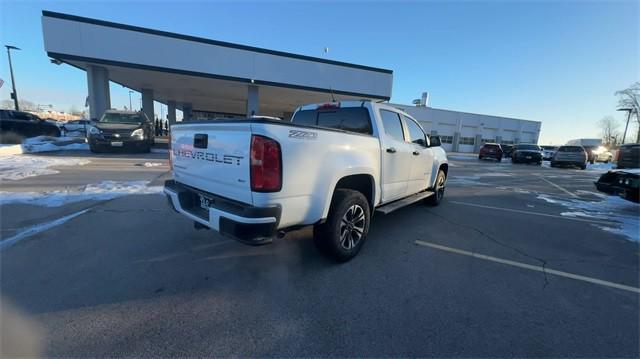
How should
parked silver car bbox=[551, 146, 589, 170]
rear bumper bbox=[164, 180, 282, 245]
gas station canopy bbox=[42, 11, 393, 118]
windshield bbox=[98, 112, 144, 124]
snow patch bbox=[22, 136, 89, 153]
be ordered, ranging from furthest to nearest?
parked silver car bbox=[551, 146, 589, 170], gas station canopy bbox=[42, 11, 393, 118], windshield bbox=[98, 112, 144, 124], snow patch bbox=[22, 136, 89, 153], rear bumper bbox=[164, 180, 282, 245]

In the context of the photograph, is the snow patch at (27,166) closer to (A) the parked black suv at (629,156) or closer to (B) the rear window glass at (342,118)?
(B) the rear window glass at (342,118)

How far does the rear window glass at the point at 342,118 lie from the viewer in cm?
402

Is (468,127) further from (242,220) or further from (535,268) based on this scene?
(242,220)

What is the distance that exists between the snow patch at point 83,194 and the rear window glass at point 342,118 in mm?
4192

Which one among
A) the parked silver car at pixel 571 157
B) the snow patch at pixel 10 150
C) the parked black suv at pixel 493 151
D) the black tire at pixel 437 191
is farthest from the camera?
the parked black suv at pixel 493 151

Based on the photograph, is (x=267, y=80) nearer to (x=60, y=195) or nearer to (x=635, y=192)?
(x=60, y=195)

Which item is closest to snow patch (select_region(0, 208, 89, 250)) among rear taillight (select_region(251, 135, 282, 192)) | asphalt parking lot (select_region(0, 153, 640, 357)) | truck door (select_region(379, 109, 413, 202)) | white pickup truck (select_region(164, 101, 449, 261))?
asphalt parking lot (select_region(0, 153, 640, 357))

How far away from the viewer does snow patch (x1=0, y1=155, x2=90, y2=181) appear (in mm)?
7379

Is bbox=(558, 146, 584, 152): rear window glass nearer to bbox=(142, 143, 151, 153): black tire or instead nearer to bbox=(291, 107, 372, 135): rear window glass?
bbox=(291, 107, 372, 135): rear window glass

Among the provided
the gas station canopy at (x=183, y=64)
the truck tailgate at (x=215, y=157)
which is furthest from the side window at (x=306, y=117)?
the gas station canopy at (x=183, y=64)

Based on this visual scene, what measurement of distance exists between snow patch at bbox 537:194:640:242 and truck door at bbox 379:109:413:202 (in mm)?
4174

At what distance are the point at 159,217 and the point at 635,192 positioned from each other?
9.77 metres

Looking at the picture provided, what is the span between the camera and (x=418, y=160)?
511 centimetres

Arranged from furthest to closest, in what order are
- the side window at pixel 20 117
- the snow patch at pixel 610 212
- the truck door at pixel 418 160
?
the side window at pixel 20 117 < the snow patch at pixel 610 212 < the truck door at pixel 418 160
